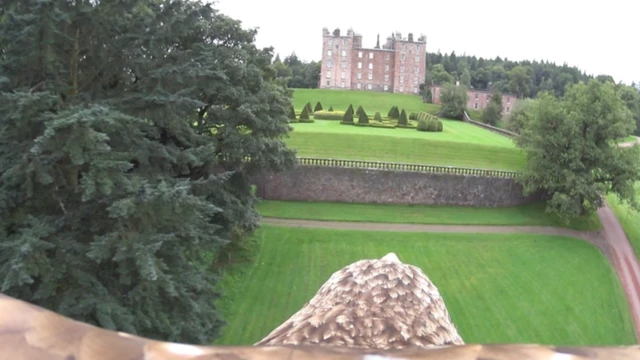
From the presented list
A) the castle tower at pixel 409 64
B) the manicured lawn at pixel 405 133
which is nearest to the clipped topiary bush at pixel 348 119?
the manicured lawn at pixel 405 133

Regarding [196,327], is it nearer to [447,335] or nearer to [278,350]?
[447,335]

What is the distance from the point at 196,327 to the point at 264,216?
1444 cm

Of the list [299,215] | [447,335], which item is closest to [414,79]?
[299,215]

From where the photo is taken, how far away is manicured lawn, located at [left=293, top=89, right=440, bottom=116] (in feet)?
228

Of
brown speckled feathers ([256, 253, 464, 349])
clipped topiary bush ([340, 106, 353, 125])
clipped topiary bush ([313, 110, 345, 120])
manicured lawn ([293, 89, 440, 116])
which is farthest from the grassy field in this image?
manicured lawn ([293, 89, 440, 116])

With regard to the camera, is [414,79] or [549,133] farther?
[414,79]

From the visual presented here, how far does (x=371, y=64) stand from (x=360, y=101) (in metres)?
17.8

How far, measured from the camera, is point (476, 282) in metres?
20.9

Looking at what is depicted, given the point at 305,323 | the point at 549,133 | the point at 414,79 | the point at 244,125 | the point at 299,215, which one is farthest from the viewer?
the point at 414,79

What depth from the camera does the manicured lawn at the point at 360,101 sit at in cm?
6944

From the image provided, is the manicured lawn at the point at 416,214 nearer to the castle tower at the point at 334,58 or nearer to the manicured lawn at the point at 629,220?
the manicured lawn at the point at 629,220

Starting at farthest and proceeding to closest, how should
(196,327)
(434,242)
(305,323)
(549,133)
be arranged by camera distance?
(549,133), (434,242), (196,327), (305,323)

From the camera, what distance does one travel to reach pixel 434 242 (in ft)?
79.4

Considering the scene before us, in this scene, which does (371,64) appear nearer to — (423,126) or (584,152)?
(423,126)
